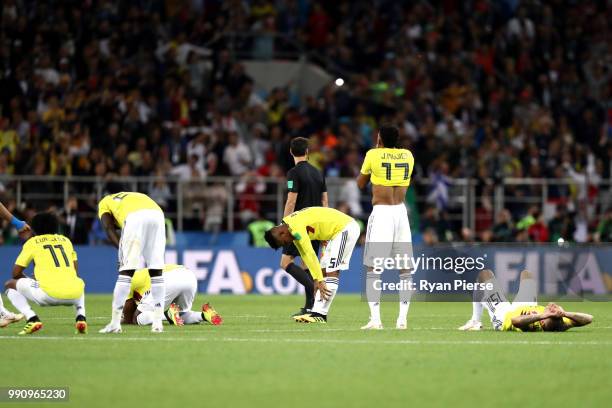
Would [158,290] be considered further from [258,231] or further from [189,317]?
[258,231]

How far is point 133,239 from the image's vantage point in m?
14.8

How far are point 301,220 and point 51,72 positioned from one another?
1437 centimetres

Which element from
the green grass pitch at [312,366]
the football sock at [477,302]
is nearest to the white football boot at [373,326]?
the green grass pitch at [312,366]

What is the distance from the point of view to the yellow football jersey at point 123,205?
592 inches

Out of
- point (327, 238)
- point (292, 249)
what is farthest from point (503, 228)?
point (327, 238)

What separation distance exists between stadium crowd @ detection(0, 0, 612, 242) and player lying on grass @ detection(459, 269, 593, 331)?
1310 cm

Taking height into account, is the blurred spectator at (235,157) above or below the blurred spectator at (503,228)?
above

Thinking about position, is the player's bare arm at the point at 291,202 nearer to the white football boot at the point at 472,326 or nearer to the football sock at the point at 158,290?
the football sock at the point at 158,290

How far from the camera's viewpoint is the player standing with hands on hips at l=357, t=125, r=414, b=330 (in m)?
15.7

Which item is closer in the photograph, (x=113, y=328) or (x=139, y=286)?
(x=113, y=328)

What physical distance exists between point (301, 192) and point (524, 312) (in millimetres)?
4207

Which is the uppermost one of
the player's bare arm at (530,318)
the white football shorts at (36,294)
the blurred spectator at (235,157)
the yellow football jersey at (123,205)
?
the blurred spectator at (235,157)

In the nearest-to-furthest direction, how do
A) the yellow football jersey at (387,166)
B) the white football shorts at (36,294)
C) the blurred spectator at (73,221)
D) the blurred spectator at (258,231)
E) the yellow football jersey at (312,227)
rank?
the white football shorts at (36,294), the yellow football jersey at (387,166), the yellow football jersey at (312,227), the blurred spectator at (73,221), the blurred spectator at (258,231)

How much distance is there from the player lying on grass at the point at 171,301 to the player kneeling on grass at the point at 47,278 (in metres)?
1.67
